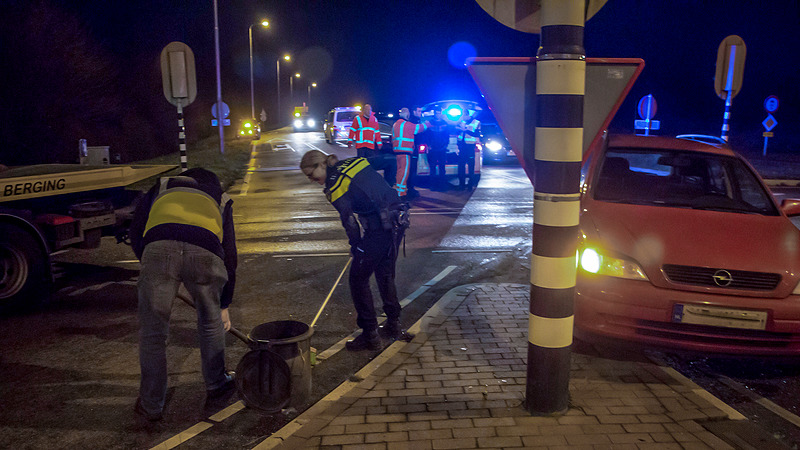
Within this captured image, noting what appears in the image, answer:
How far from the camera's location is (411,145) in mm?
13445

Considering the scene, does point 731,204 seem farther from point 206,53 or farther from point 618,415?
point 206,53

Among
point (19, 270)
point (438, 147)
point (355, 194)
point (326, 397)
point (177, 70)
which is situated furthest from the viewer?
point (438, 147)

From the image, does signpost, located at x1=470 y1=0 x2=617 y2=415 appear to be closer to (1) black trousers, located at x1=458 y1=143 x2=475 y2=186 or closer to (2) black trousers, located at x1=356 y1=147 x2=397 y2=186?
(2) black trousers, located at x1=356 y1=147 x2=397 y2=186

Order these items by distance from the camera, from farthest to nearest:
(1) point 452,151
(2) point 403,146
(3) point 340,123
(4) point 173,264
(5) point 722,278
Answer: (3) point 340,123 → (1) point 452,151 → (2) point 403,146 → (5) point 722,278 → (4) point 173,264

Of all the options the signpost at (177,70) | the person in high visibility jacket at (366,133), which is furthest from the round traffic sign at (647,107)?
the signpost at (177,70)

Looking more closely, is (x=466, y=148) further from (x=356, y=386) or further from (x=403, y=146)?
(x=356, y=386)

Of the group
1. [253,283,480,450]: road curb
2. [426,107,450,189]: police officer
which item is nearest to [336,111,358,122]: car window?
[426,107,450,189]: police officer

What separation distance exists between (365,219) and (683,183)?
3.10 metres

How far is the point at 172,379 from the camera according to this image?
475cm

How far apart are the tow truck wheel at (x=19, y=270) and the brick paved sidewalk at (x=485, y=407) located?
4052 mm

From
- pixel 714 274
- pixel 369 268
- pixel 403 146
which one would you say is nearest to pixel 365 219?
pixel 369 268

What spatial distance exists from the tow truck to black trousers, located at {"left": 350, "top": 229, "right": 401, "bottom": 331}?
317 cm

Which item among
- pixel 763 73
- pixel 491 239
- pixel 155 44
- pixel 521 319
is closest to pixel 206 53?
pixel 155 44

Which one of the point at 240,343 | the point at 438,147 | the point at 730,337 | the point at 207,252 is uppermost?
the point at 438,147
